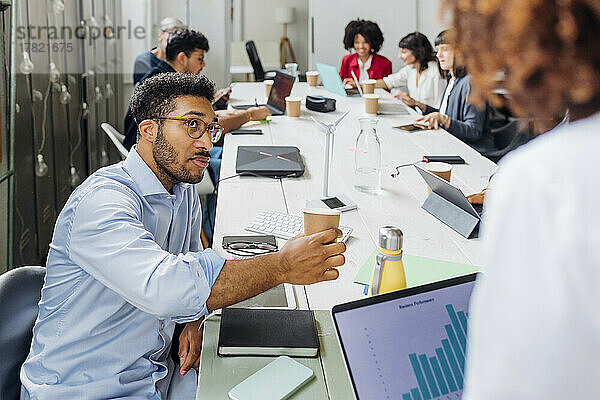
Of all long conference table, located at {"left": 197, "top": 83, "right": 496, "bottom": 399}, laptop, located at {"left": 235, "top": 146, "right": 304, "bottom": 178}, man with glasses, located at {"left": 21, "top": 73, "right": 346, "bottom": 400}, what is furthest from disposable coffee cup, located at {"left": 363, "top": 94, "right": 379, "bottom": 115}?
man with glasses, located at {"left": 21, "top": 73, "right": 346, "bottom": 400}

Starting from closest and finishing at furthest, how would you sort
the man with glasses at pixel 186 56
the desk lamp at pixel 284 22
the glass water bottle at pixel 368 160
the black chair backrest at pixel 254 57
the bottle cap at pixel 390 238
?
the bottle cap at pixel 390 238 < the glass water bottle at pixel 368 160 < the man with glasses at pixel 186 56 < the black chair backrest at pixel 254 57 < the desk lamp at pixel 284 22

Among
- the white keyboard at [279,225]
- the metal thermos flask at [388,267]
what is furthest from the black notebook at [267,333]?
the white keyboard at [279,225]

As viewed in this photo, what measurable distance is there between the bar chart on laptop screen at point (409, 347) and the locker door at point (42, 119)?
101 inches

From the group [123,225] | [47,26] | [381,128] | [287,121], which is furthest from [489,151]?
[123,225]

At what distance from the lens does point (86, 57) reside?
164 inches

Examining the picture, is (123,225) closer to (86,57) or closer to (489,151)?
(489,151)

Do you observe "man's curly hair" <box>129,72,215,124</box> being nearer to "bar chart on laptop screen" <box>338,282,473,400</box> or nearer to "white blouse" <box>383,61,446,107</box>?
"bar chart on laptop screen" <box>338,282,473,400</box>

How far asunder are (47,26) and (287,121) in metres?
1.34

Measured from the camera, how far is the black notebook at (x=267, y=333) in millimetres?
1313

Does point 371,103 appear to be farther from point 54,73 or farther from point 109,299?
point 109,299

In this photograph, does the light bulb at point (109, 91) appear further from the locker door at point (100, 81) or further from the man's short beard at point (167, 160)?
the man's short beard at point (167, 160)

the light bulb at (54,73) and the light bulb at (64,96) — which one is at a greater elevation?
the light bulb at (54,73)

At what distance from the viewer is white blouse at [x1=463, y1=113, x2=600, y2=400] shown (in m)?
0.53

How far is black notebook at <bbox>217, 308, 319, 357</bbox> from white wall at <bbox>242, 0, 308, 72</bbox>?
762cm
